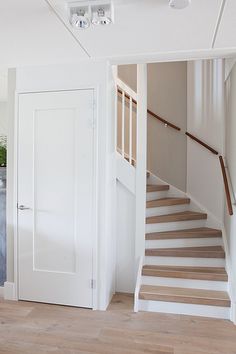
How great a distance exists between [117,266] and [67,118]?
1.67m

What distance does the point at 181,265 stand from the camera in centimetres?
298

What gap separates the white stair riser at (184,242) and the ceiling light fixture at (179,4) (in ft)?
7.53

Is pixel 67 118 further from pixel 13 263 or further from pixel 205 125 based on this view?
pixel 205 125

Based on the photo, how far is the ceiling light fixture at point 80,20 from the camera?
1.74 metres

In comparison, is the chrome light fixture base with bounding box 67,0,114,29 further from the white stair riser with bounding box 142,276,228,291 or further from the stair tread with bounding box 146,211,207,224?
the white stair riser with bounding box 142,276,228,291

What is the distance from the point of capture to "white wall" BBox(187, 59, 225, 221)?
11.8 ft

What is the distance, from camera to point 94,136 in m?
2.62

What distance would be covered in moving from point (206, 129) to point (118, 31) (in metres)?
2.24

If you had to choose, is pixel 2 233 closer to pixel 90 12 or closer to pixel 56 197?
pixel 56 197

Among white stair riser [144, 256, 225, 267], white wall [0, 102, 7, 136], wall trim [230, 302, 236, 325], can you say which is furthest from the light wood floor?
white wall [0, 102, 7, 136]

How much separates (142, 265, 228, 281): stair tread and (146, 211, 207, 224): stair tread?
0.60 m

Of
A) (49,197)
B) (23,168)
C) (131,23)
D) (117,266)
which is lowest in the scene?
(117,266)

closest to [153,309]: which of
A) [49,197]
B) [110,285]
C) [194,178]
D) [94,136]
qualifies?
[110,285]

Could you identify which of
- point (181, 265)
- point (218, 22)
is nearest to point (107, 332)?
point (181, 265)
